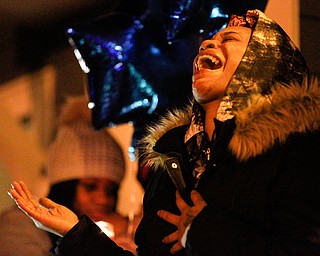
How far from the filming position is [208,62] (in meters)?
1.52

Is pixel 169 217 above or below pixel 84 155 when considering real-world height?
above

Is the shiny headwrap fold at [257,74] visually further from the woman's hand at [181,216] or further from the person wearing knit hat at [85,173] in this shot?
the person wearing knit hat at [85,173]

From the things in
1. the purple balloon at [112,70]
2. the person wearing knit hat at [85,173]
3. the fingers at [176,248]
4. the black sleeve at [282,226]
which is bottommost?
the person wearing knit hat at [85,173]

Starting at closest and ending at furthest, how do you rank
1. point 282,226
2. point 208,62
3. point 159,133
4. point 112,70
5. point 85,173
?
point 282,226 → point 208,62 → point 159,133 → point 112,70 → point 85,173

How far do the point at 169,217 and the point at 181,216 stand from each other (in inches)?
1.9

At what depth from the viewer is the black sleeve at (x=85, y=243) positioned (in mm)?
1516

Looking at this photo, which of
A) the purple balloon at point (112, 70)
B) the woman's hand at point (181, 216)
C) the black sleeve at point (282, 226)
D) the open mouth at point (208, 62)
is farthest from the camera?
the purple balloon at point (112, 70)

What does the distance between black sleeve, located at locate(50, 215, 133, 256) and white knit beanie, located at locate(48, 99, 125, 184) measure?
1369 mm

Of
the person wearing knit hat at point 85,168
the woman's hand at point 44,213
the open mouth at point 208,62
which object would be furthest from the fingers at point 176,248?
the person wearing knit hat at point 85,168

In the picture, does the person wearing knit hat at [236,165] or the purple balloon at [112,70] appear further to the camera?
the purple balloon at [112,70]

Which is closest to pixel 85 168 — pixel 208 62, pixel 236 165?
pixel 208 62

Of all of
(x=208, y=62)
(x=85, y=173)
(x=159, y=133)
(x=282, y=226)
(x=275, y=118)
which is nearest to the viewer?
(x=282, y=226)

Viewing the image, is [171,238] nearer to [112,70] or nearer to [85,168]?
[112,70]

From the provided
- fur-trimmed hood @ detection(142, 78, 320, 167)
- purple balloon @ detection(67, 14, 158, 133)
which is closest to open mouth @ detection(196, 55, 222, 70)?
fur-trimmed hood @ detection(142, 78, 320, 167)
